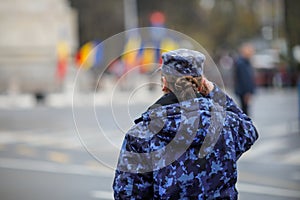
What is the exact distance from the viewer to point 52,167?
44.3ft

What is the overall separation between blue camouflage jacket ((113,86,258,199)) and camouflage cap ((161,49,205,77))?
4.9 inches

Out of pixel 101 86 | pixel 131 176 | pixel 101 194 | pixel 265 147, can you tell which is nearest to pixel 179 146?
pixel 131 176

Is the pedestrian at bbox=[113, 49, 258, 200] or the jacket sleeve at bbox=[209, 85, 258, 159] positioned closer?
the pedestrian at bbox=[113, 49, 258, 200]

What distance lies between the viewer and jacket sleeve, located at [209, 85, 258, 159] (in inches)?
167

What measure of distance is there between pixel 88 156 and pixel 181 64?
36.0 feet

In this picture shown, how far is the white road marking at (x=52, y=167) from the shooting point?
1277 cm

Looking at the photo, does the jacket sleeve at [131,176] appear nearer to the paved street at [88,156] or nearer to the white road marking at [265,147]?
the paved street at [88,156]

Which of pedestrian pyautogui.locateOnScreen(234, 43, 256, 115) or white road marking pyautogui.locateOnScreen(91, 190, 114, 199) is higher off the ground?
pedestrian pyautogui.locateOnScreen(234, 43, 256, 115)

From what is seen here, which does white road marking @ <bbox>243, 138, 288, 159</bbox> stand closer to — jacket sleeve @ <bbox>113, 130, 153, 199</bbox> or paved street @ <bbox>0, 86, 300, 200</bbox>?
paved street @ <bbox>0, 86, 300, 200</bbox>

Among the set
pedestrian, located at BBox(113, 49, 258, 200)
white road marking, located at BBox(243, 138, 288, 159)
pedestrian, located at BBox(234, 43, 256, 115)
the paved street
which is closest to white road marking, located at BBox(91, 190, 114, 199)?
the paved street

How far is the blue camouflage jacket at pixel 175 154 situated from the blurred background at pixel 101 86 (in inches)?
16.2

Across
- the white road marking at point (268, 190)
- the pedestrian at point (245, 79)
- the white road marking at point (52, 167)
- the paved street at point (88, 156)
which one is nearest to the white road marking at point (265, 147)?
the paved street at point (88, 156)

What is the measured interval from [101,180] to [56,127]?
9.20 metres

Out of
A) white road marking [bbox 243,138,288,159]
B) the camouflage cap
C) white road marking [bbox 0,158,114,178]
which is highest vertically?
the camouflage cap
